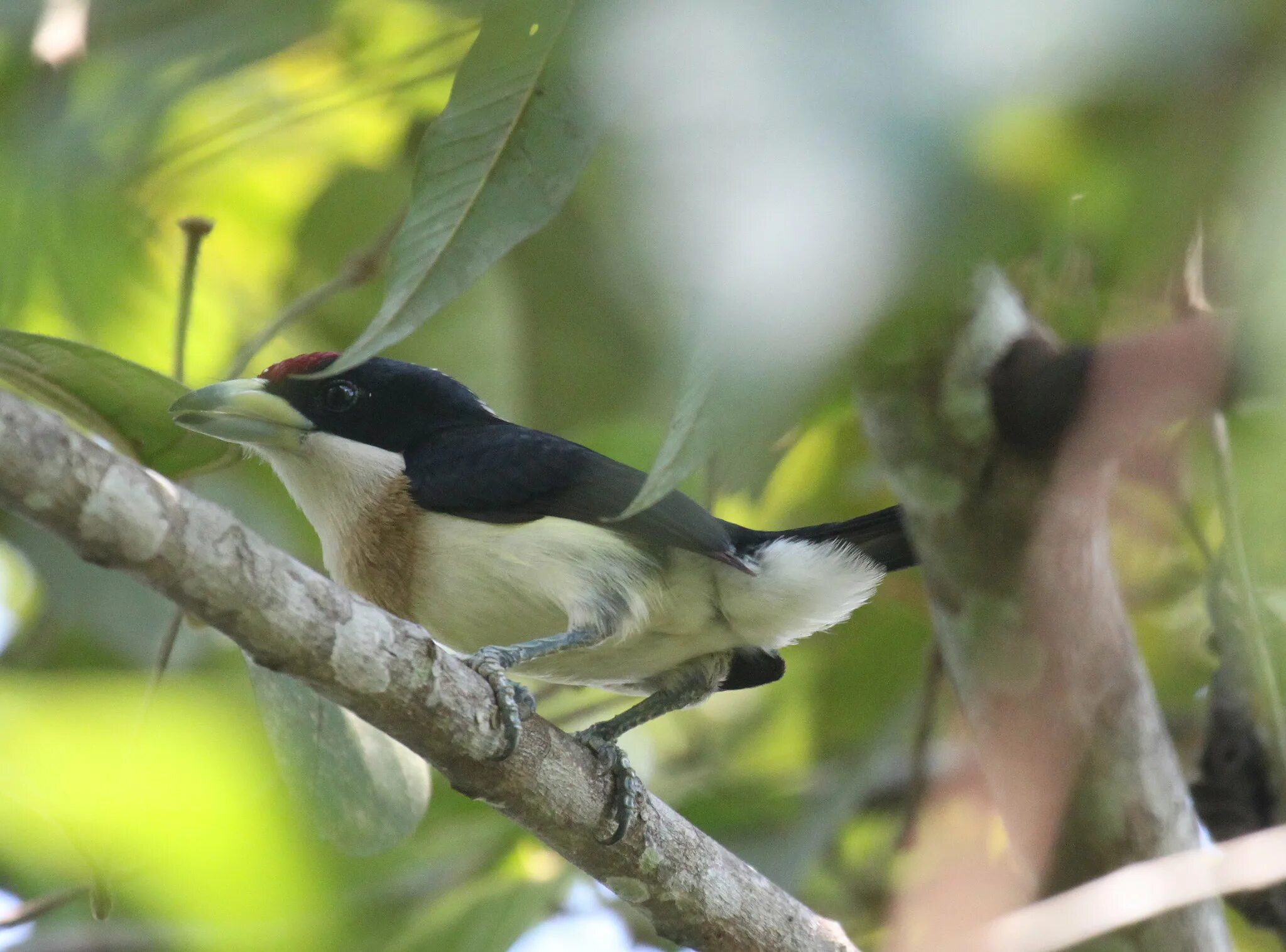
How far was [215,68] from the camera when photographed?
1891 mm

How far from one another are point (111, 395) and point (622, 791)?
1075 millimetres

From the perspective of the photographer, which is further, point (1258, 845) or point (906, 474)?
point (906, 474)

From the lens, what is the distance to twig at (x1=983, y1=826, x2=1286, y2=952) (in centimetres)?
191

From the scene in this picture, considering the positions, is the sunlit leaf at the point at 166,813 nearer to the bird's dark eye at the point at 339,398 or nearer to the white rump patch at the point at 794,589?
the bird's dark eye at the point at 339,398

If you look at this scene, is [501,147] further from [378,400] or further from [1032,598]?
[1032,598]

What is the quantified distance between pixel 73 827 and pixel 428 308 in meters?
1.28

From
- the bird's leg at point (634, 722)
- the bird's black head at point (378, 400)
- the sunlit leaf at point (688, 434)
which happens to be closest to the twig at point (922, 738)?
the bird's leg at point (634, 722)

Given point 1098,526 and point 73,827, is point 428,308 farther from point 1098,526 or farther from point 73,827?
point 1098,526

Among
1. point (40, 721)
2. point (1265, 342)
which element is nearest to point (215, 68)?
point (1265, 342)

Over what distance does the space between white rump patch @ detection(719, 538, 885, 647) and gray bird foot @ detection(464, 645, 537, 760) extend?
849mm

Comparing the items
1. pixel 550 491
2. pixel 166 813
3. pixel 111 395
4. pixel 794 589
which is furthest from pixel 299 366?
pixel 794 589

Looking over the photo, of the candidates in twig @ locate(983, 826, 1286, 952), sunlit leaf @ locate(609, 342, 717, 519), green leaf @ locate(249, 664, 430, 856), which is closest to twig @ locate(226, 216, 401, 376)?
green leaf @ locate(249, 664, 430, 856)

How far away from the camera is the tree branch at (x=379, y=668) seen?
4.71ft

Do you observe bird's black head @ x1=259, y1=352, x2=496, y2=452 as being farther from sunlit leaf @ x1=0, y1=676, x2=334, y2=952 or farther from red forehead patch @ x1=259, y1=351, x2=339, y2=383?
sunlit leaf @ x1=0, y1=676, x2=334, y2=952
